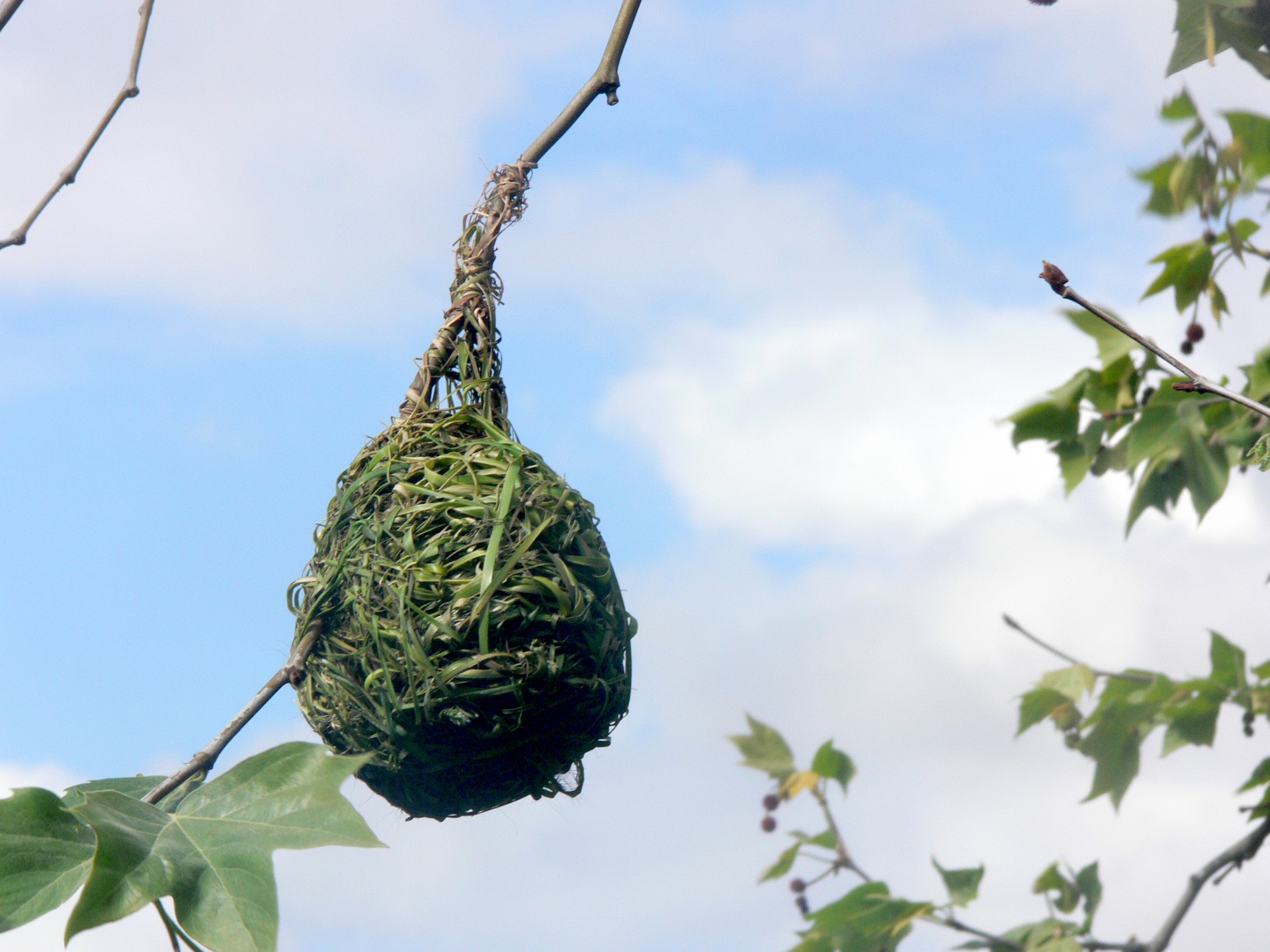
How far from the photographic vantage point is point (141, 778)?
1443 millimetres

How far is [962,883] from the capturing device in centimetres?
286

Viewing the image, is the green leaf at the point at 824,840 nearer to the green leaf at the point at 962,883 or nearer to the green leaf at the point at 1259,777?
the green leaf at the point at 962,883

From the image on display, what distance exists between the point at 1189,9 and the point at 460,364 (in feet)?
3.58

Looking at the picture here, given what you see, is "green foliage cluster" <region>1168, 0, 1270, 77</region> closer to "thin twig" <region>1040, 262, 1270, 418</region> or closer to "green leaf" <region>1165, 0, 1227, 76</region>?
"green leaf" <region>1165, 0, 1227, 76</region>

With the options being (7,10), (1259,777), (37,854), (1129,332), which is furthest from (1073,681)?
(7,10)

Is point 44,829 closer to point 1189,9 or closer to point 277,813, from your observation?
point 277,813

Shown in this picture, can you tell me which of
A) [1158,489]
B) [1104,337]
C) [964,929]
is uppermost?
[1104,337]

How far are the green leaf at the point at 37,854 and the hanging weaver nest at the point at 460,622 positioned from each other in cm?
41

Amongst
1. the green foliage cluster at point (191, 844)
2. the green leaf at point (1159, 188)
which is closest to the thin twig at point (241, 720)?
the green foliage cluster at point (191, 844)

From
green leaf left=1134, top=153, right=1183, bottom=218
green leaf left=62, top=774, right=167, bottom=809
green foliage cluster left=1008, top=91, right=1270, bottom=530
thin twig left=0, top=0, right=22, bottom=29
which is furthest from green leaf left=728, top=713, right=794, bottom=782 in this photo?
thin twig left=0, top=0, right=22, bottom=29

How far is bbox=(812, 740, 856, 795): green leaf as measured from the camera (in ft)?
9.48

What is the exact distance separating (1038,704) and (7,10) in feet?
8.87

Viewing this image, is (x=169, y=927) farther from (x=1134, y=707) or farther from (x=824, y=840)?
(x=1134, y=707)

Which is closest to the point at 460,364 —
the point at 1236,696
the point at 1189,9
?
the point at 1189,9
